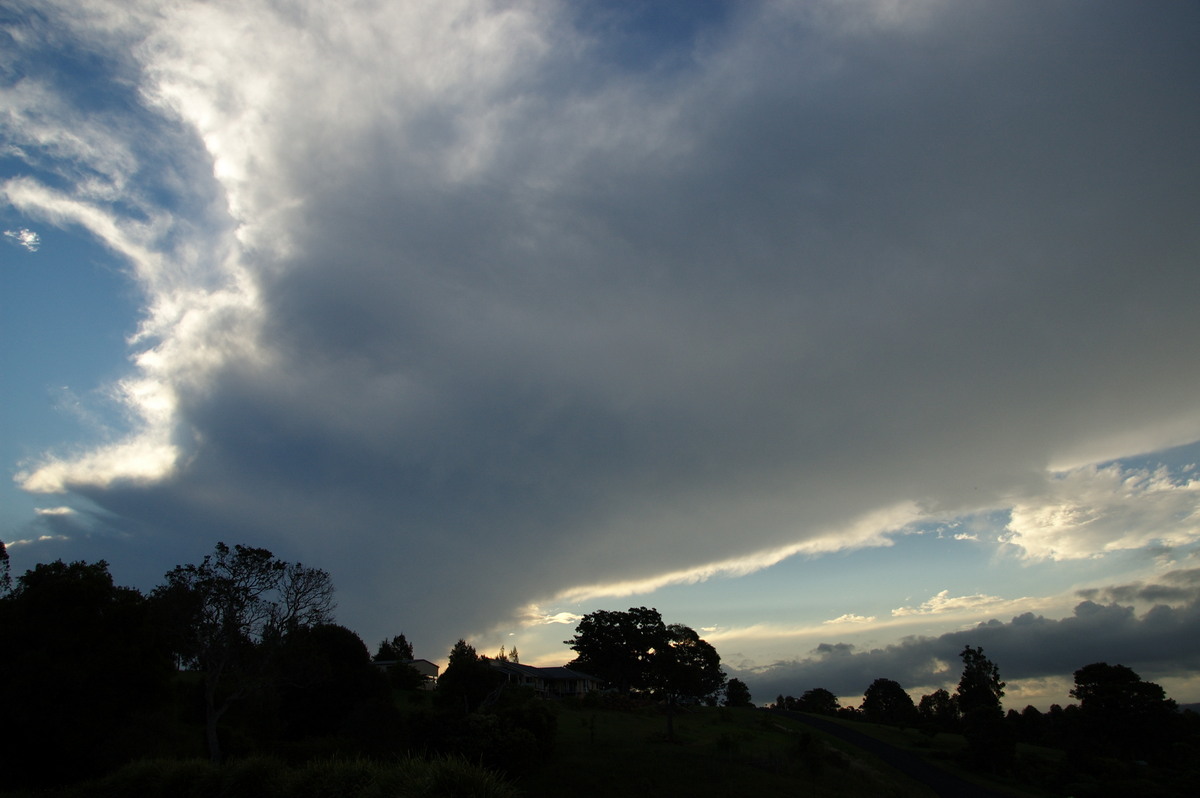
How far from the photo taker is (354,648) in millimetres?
55656

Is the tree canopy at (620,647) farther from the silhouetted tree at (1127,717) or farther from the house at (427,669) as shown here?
the silhouetted tree at (1127,717)

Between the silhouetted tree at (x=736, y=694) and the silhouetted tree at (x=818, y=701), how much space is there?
1783 cm

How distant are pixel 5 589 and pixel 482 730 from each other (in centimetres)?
3142

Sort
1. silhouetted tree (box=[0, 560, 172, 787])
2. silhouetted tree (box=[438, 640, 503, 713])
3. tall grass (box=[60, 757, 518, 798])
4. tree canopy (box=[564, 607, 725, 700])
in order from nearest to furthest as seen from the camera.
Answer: tall grass (box=[60, 757, 518, 798]), silhouetted tree (box=[0, 560, 172, 787]), silhouetted tree (box=[438, 640, 503, 713]), tree canopy (box=[564, 607, 725, 700])

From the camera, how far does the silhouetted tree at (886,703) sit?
434 feet

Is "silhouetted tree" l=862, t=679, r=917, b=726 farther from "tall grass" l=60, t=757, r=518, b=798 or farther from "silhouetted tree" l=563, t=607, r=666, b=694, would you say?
"tall grass" l=60, t=757, r=518, b=798

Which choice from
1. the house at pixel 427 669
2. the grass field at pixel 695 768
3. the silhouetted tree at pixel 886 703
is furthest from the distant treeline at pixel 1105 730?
the house at pixel 427 669

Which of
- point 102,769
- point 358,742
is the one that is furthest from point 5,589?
point 358,742

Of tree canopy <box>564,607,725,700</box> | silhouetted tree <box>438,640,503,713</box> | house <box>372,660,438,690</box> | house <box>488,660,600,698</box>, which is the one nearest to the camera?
silhouetted tree <box>438,640,503,713</box>

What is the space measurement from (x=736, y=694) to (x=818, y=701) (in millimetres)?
27776

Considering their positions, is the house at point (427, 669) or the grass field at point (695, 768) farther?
the house at point (427, 669)

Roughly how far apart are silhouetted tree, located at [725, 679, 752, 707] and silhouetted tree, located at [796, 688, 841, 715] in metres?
17.8

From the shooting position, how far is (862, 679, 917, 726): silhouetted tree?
132250 millimetres

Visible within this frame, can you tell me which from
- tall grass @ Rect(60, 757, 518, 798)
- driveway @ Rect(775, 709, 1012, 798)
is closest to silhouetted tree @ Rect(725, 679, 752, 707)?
driveway @ Rect(775, 709, 1012, 798)
